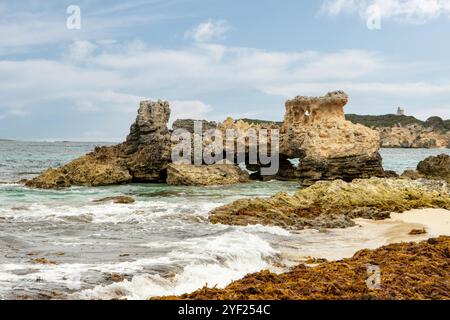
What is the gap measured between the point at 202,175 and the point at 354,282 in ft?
82.9

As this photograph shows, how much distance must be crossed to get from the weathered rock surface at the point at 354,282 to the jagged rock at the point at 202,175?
903 inches

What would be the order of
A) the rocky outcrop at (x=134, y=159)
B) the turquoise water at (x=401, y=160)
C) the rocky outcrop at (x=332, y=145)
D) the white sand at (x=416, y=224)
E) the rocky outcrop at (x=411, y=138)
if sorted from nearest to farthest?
1. the white sand at (x=416, y=224)
2. the rocky outcrop at (x=134, y=159)
3. the rocky outcrop at (x=332, y=145)
4. the turquoise water at (x=401, y=160)
5. the rocky outcrop at (x=411, y=138)

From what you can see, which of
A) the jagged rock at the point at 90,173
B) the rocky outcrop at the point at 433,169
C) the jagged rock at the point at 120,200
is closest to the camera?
the jagged rock at the point at 120,200

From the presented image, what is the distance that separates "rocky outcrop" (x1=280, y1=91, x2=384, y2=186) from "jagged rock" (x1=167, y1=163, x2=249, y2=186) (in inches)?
168

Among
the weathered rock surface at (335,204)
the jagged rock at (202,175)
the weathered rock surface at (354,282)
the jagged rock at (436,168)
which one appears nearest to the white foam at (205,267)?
the weathered rock surface at (354,282)

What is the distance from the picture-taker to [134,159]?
3481cm

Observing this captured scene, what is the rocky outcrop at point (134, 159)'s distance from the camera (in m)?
32.4

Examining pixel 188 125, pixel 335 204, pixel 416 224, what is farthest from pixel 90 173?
pixel 416 224

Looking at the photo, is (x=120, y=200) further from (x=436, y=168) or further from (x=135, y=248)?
(x=436, y=168)

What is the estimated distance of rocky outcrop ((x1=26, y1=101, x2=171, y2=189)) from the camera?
1277 inches

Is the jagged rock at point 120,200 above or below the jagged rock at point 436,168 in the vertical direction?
below

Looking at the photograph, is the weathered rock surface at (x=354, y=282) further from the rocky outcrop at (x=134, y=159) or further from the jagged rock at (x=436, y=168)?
the rocky outcrop at (x=134, y=159)
